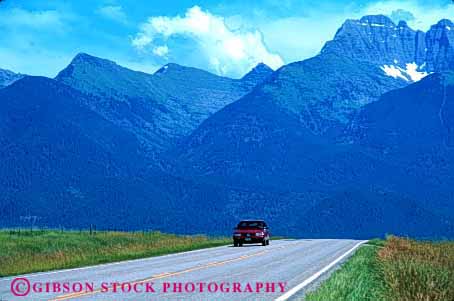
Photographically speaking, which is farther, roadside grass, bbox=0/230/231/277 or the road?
roadside grass, bbox=0/230/231/277

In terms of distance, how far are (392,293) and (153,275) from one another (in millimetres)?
8055

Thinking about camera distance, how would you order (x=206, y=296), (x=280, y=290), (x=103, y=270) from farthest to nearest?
(x=103, y=270) < (x=280, y=290) < (x=206, y=296)

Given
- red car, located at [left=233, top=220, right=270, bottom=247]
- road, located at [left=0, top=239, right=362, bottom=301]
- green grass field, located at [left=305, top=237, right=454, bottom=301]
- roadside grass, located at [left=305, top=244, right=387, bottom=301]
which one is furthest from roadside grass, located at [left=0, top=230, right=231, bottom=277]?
green grass field, located at [left=305, top=237, right=454, bottom=301]

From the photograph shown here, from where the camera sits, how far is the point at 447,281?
15.6 m

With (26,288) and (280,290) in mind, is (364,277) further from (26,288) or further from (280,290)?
(26,288)

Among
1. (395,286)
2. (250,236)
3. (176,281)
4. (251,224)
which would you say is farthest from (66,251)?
(395,286)

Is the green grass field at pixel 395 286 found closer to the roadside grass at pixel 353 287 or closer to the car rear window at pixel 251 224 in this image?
the roadside grass at pixel 353 287

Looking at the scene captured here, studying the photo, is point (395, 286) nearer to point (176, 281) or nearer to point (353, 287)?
point (353, 287)

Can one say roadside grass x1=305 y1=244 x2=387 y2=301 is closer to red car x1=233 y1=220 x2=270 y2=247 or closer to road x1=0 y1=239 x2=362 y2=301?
road x1=0 y1=239 x2=362 y2=301

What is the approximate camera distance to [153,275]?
21078mm

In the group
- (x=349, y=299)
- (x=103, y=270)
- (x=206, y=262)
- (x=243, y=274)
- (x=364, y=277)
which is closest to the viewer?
(x=349, y=299)

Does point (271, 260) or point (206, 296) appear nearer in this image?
point (206, 296)

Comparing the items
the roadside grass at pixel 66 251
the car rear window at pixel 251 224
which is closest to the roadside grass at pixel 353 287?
the roadside grass at pixel 66 251

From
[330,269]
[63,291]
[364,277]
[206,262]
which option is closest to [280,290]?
[364,277]
